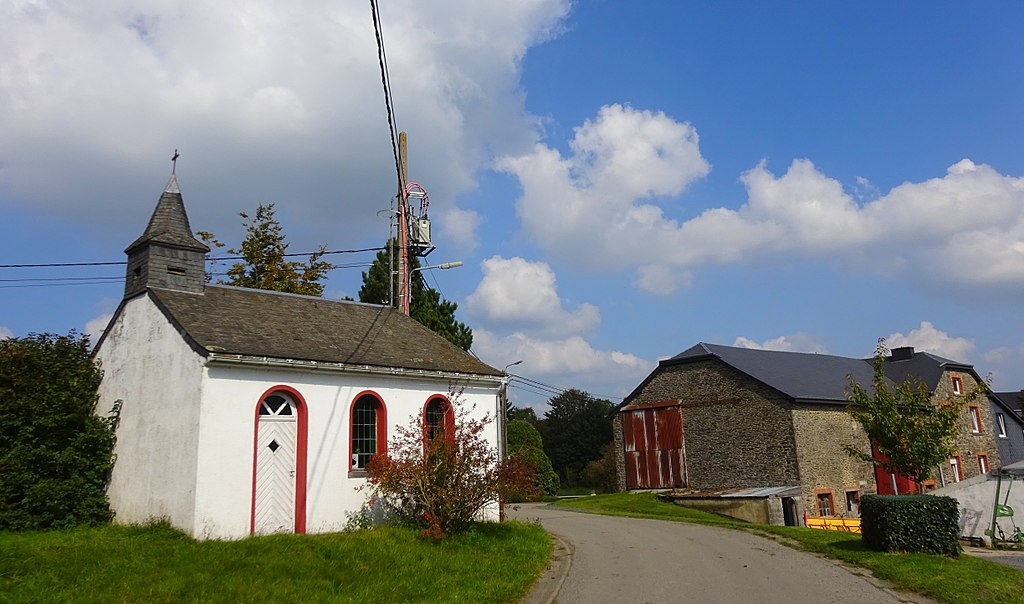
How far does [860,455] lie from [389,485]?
422 inches

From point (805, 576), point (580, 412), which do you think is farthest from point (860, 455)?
Result: point (580, 412)

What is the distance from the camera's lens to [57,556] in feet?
37.3

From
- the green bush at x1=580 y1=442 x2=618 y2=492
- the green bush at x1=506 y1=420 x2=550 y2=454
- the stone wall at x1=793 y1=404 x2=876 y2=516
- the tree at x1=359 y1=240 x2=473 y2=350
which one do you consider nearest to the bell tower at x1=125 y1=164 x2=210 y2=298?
the tree at x1=359 y1=240 x2=473 y2=350

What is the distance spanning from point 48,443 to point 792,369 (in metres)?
30.7

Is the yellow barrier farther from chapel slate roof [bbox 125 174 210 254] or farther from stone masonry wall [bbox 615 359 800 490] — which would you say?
chapel slate roof [bbox 125 174 210 254]

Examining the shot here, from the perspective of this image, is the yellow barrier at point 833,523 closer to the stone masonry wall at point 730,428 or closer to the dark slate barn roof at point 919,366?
the stone masonry wall at point 730,428

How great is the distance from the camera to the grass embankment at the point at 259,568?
9.84m

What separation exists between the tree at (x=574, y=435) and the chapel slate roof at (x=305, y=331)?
4745 cm

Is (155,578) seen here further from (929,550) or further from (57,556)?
(929,550)

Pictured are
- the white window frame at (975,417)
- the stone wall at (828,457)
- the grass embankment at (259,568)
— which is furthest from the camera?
the white window frame at (975,417)

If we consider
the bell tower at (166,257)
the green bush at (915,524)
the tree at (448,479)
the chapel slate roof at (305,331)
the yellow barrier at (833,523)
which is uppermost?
the bell tower at (166,257)

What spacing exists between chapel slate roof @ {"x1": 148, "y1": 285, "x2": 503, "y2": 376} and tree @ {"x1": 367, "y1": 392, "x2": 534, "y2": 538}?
281cm

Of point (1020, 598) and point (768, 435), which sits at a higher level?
point (768, 435)

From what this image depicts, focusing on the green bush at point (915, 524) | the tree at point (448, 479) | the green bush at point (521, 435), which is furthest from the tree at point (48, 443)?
the green bush at point (521, 435)
